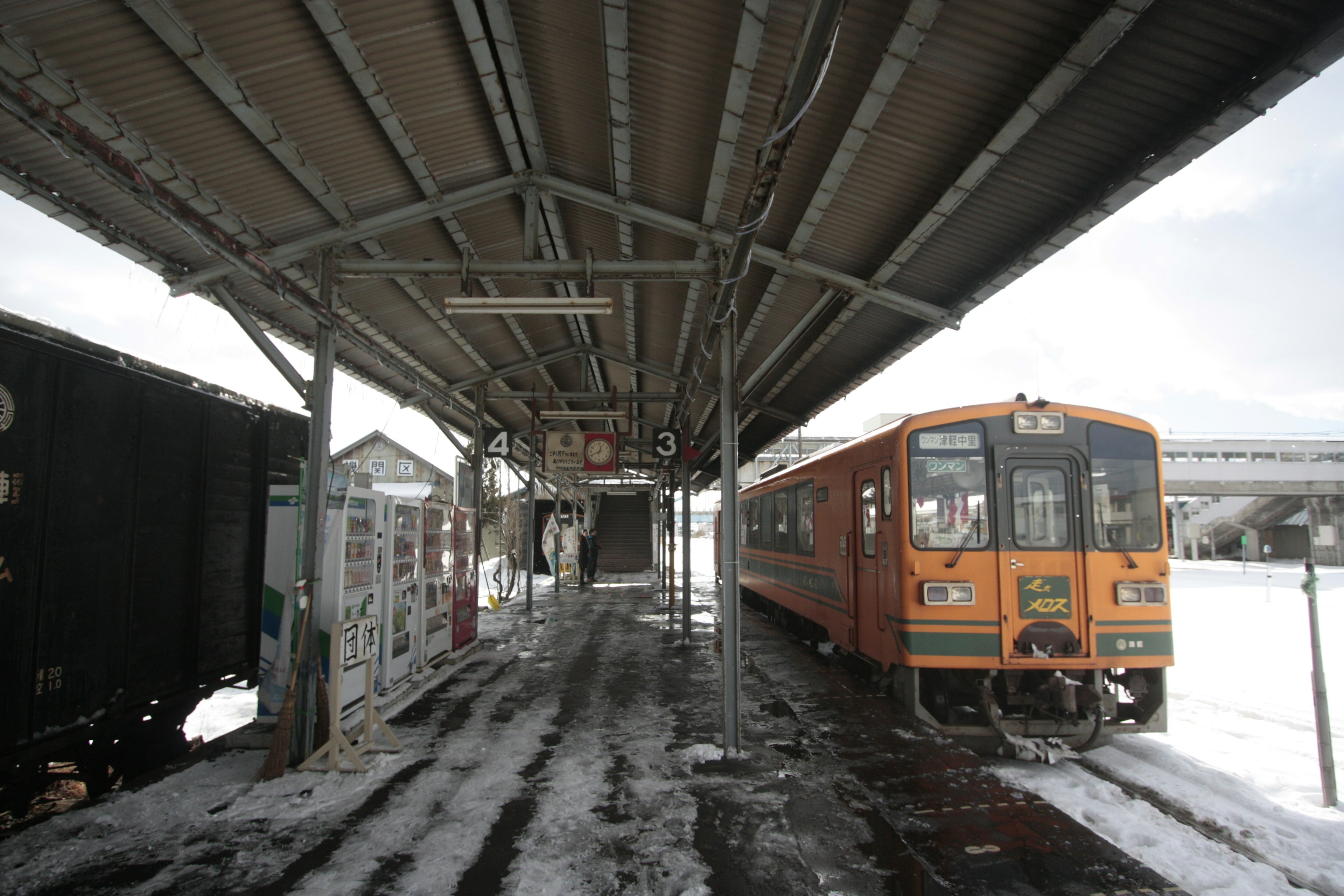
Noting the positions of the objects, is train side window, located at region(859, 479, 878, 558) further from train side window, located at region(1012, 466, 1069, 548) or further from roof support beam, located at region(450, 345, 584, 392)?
roof support beam, located at region(450, 345, 584, 392)

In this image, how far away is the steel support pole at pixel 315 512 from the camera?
5258 millimetres

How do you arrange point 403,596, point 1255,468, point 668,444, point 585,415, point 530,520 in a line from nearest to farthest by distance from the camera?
point 403,596 < point 585,415 < point 668,444 < point 530,520 < point 1255,468

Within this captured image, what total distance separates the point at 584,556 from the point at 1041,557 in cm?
1671

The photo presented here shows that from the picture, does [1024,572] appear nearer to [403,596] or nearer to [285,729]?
[285,729]

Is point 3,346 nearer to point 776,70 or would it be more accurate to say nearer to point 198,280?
point 198,280

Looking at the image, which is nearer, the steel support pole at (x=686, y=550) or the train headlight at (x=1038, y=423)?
the train headlight at (x=1038, y=423)

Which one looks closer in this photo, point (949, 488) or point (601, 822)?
point (601, 822)

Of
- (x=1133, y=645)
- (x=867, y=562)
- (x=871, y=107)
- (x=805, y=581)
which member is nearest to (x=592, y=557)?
(x=805, y=581)

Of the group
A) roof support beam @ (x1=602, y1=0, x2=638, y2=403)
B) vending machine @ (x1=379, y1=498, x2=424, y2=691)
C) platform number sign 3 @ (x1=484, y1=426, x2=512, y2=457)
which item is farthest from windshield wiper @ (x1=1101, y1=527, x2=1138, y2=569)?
platform number sign 3 @ (x1=484, y1=426, x2=512, y2=457)

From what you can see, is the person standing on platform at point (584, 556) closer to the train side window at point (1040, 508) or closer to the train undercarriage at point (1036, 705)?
the train undercarriage at point (1036, 705)

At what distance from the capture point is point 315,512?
18.1ft

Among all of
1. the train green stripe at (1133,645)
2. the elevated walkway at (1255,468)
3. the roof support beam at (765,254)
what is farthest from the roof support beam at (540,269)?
the elevated walkway at (1255,468)

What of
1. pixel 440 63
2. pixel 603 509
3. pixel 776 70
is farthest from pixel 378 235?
pixel 603 509

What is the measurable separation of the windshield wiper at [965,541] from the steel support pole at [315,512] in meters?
5.07
